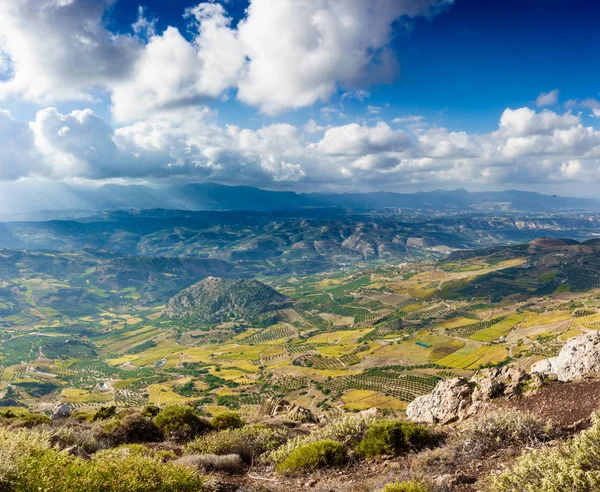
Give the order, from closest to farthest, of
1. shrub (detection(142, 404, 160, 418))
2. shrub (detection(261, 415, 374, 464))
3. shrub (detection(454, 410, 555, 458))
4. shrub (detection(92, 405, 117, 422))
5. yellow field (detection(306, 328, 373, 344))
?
shrub (detection(454, 410, 555, 458)), shrub (detection(261, 415, 374, 464)), shrub (detection(142, 404, 160, 418)), shrub (detection(92, 405, 117, 422)), yellow field (detection(306, 328, 373, 344))

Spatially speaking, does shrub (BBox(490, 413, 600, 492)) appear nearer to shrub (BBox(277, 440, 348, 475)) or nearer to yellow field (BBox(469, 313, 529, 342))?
shrub (BBox(277, 440, 348, 475))

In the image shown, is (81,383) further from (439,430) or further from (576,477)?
(576,477)

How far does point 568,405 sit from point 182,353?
193 m

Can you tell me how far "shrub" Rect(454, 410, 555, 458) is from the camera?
538 inches

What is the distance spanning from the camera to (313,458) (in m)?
15.0

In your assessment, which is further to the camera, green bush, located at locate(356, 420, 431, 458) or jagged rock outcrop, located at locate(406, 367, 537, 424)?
jagged rock outcrop, located at locate(406, 367, 537, 424)

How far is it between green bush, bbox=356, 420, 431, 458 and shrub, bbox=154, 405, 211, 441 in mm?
12632

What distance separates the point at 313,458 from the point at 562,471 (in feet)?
30.7

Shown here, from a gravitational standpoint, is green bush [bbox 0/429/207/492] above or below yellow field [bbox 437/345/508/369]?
above

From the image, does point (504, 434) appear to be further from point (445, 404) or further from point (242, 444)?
point (242, 444)

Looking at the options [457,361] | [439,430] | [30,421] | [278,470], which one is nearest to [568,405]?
[439,430]

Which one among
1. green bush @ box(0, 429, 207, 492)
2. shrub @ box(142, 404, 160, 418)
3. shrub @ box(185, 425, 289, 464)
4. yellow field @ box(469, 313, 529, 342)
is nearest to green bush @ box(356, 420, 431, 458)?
shrub @ box(185, 425, 289, 464)

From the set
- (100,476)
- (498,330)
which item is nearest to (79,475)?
(100,476)

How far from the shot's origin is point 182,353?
7357 inches
